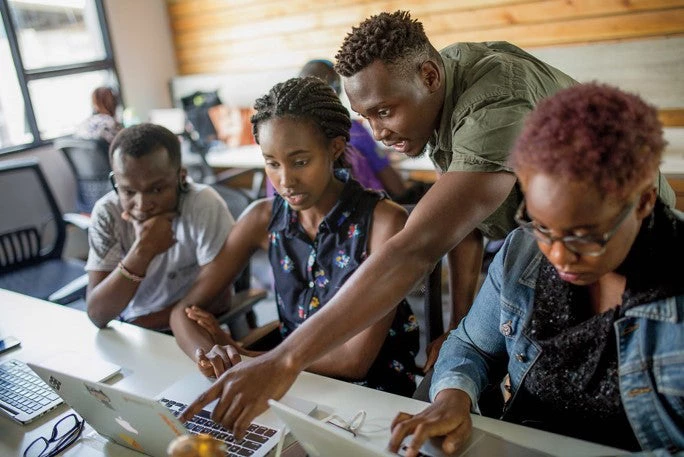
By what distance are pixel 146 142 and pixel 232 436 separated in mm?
994

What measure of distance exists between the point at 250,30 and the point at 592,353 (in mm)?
4612

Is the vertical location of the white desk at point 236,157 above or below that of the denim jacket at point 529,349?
below

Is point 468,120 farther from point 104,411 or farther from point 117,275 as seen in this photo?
point 117,275

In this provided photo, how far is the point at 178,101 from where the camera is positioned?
5.51 meters

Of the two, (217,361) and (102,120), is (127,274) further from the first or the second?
(102,120)

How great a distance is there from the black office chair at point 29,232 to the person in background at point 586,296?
215 cm

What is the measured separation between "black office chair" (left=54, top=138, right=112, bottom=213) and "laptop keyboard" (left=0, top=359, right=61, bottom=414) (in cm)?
229

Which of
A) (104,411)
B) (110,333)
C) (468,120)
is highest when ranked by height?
(468,120)

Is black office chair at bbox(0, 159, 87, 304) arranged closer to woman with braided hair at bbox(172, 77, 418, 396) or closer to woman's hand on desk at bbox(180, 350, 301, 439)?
woman with braided hair at bbox(172, 77, 418, 396)

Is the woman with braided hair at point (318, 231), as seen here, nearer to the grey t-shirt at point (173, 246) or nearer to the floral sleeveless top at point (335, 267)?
the floral sleeveless top at point (335, 267)

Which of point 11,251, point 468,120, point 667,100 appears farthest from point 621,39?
point 11,251

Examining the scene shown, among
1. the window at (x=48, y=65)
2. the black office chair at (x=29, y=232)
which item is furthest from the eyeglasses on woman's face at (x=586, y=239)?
the window at (x=48, y=65)

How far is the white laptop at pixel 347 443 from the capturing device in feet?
2.54

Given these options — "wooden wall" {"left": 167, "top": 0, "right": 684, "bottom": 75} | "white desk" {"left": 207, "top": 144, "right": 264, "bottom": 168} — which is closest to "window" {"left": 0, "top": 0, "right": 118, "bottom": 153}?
"wooden wall" {"left": 167, "top": 0, "right": 684, "bottom": 75}
